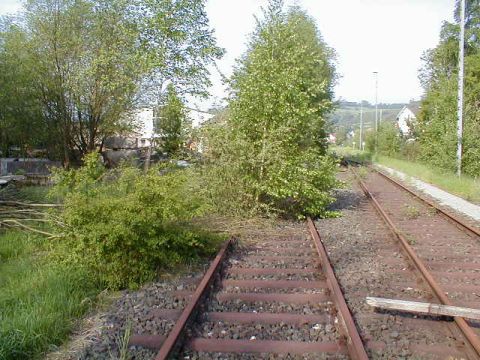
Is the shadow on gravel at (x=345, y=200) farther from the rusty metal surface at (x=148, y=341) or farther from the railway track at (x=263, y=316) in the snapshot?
the rusty metal surface at (x=148, y=341)

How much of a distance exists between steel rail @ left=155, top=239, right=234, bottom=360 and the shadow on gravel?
7.05m

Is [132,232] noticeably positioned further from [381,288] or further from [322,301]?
[381,288]

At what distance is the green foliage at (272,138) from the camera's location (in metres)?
10.0

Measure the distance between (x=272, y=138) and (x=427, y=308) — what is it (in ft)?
20.5

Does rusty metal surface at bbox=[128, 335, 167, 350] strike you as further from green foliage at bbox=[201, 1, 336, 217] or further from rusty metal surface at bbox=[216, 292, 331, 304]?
green foliage at bbox=[201, 1, 336, 217]

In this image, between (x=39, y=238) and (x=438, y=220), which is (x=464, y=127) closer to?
(x=438, y=220)

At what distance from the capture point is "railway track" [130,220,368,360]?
13.1ft

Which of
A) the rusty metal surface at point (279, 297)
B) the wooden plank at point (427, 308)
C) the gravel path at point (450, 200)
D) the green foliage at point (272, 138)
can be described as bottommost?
the rusty metal surface at point (279, 297)

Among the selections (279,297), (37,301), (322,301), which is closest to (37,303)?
(37,301)

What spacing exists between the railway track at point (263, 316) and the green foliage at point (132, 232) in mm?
A: 710

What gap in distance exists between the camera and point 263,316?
4688mm

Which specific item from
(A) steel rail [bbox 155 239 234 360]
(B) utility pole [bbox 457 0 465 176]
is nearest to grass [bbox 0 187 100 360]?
(A) steel rail [bbox 155 239 234 360]

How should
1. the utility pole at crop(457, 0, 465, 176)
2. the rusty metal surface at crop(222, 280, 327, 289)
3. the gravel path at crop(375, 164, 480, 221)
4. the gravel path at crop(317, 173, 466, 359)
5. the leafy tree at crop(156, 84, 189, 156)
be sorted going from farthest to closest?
1. the utility pole at crop(457, 0, 465, 176)
2. the leafy tree at crop(156, 84, 189, 156)
3. the gravel path at crop(375, 164, 480, 221)
4. the rusty metal surface at crop(222, 280, 327, 289)
5. the gravel path at crop(317, 173, 466, 359)

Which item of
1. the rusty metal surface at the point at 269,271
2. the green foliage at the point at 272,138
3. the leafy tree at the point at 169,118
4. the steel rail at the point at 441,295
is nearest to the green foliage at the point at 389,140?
the leafy tree at the point at 169,118
